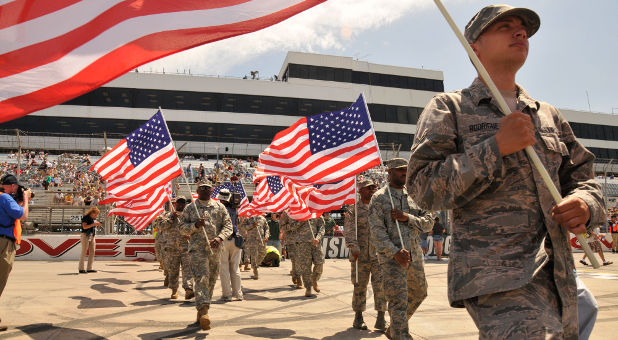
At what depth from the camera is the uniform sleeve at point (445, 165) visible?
186 cm

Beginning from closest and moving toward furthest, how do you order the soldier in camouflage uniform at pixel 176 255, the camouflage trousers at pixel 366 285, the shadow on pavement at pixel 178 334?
the shadow on pavement at pixel 178 334
the camouflage trousers at pixel 366 285
the soldier in camouflage uniform at pixel 176 255

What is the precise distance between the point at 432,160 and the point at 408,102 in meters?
48.8

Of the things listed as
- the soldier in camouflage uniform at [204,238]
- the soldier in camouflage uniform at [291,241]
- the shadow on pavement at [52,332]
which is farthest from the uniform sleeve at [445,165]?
the soldier in camouflage uniform at [291,241]

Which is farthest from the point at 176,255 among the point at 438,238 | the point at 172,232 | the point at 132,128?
the point at 132,128

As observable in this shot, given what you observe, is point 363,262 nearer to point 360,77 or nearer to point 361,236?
point 361,236

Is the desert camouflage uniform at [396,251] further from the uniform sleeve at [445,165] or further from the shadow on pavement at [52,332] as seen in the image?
the shadow on pavement at [52,332]

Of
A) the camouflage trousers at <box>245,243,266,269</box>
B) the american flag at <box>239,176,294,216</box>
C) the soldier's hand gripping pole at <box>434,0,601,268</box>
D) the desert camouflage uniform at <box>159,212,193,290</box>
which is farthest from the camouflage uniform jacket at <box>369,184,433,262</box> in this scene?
the camouflage trousers at <box>245,243,266,269</box>

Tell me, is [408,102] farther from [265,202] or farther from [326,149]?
[326,149]

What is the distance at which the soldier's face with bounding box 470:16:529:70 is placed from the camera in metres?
2.13

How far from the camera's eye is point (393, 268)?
500 cm

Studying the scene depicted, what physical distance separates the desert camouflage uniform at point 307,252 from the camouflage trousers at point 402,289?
14.5 feet

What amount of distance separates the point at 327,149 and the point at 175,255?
4187 mm

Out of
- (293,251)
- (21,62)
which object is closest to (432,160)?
(21,62)

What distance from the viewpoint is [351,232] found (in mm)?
7113
